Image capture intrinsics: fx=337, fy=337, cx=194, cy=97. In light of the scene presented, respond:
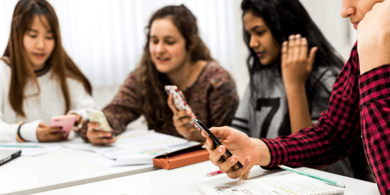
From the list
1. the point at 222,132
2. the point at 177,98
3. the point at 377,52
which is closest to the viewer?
the point at 377,52

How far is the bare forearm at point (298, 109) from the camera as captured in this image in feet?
4.23

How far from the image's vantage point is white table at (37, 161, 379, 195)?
0.69 m

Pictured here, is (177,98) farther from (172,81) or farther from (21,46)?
(21,46)

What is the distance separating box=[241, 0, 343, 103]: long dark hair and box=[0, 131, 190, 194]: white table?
2.65 ft

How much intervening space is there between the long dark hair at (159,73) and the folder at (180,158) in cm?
76

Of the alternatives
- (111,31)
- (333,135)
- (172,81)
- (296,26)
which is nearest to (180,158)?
(333,135)

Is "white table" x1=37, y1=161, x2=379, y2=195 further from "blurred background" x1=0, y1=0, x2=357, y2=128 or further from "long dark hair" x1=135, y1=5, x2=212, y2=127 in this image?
"blurred background" x1=0, y1=0, x2=357, y2=128

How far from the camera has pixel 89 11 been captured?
8.21ft

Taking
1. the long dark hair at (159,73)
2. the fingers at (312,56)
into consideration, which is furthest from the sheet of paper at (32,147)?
the fingers at (312,56)

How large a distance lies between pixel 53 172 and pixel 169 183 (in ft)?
1.14

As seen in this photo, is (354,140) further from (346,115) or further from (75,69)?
(75,69)

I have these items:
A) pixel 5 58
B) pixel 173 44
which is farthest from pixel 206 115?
pixel 5 58

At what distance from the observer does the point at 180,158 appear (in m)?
0.91

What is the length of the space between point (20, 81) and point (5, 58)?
0.15m
